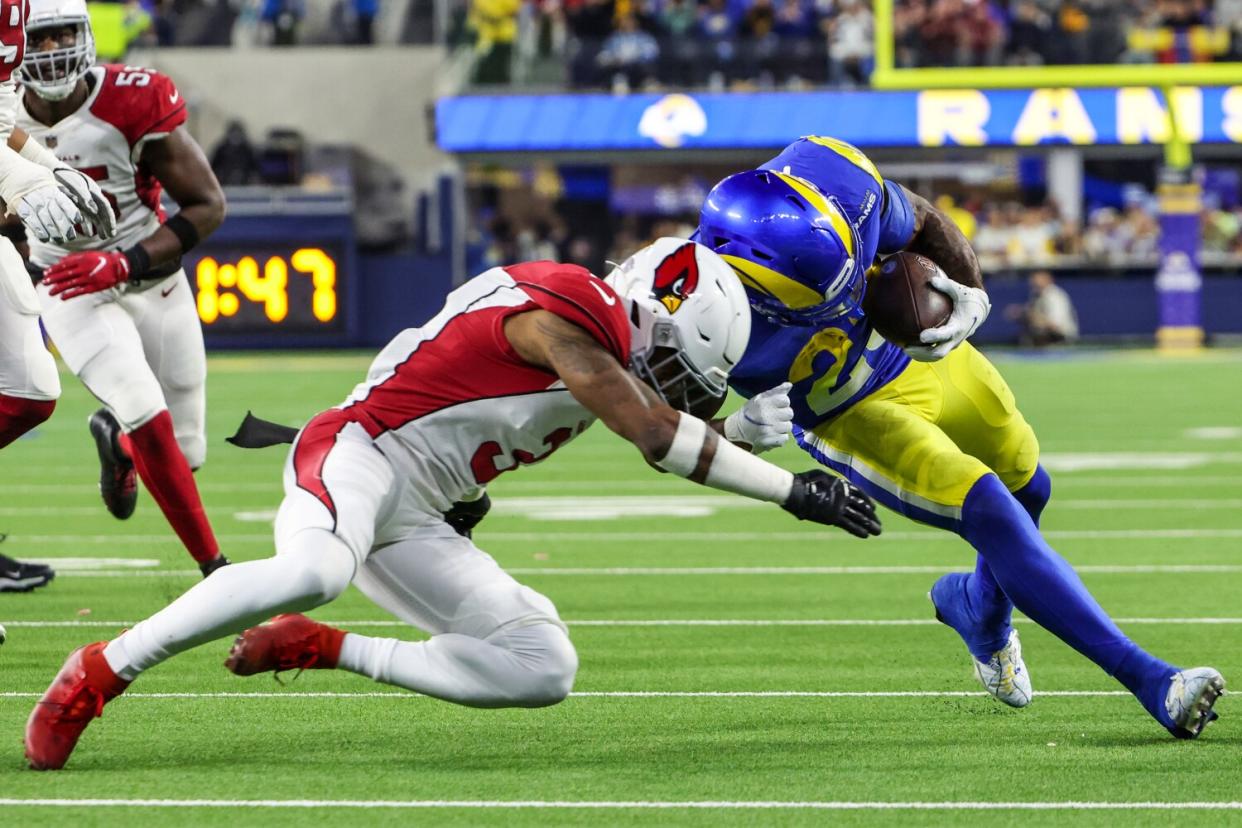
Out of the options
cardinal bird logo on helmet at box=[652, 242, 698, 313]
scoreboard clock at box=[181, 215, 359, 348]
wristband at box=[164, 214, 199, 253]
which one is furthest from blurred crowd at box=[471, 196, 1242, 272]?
cardinal bird logo on helmet at box=[652, 242, 698, 313]

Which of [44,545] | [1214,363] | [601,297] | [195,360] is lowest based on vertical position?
[1214,363]

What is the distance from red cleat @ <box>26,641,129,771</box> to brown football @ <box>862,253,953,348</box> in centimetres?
182

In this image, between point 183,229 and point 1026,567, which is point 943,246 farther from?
point 183,229

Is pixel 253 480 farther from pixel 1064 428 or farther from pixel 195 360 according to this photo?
pixel 1064 428

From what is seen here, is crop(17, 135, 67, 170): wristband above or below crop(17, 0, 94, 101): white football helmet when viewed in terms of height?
below

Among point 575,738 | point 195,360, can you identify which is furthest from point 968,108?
point 575,738

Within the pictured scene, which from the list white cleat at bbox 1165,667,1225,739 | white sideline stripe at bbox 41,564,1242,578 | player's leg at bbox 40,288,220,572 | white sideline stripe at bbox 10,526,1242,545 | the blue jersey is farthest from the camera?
white sideline stripe at bbox 10,526,1242,545

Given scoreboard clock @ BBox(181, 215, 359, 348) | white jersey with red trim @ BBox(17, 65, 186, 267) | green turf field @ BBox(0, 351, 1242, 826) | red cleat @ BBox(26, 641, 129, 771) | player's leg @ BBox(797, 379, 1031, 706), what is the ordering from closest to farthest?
green turf field @ BBox(0, 351, 1242, 826)
red cleat @ BBox(26, 641, 129, 771)
player's leg @ BBox(797, 379, 1031, 706)
white jersey with red trim @ BBox(17, 65, 186, 267)
scoreboard clock @ BBox(181, 215, 359, 348)

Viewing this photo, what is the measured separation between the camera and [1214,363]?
19141 mm

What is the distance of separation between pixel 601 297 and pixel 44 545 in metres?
4.74

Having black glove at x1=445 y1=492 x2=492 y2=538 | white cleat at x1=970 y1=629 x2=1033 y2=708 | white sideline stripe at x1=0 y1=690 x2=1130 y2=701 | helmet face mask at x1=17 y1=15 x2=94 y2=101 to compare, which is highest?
helmet face mask at x1=17 y1=15 x2=94 y2=101

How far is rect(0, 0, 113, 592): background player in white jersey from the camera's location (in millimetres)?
5207

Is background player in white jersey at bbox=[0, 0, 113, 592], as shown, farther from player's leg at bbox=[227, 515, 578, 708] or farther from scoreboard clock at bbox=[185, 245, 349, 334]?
scoreboard clock at bbox=[185, 245, 349, 334]

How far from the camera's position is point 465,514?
14.4 feet
